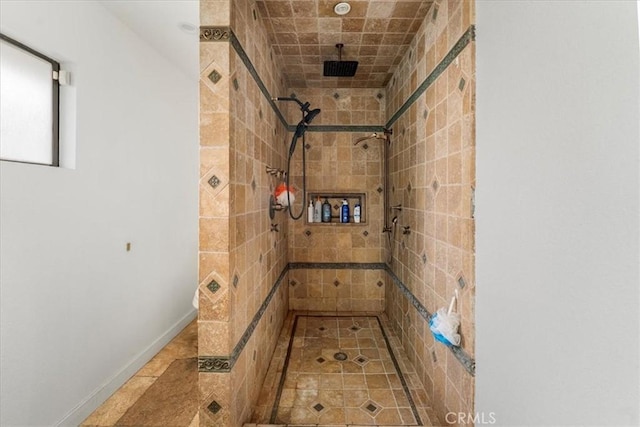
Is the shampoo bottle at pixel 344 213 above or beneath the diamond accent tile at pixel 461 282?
above

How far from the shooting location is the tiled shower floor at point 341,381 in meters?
1.62

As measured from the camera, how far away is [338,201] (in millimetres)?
3244

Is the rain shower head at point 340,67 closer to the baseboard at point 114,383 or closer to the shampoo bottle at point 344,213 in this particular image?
the shampoo bottle at point 344,213

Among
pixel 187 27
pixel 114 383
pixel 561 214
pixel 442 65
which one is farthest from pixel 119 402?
pixel 442 65

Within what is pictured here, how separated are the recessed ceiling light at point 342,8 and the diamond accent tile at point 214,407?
2.43 metres

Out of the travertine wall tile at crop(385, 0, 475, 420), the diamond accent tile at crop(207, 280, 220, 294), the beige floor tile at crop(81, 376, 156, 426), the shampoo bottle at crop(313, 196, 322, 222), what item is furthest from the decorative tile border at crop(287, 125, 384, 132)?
the beige floor tile at crop(81, 376, 156, 426)

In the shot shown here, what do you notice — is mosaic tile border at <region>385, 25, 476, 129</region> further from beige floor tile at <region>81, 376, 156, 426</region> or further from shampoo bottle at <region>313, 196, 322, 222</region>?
beige floor tile at <region>81, 376, 156, 426</region>

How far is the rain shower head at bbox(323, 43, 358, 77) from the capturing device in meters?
2.37

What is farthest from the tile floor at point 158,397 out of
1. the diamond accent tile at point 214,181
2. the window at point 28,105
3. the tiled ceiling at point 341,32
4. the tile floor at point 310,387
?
the tiled ceiling at point 341,32

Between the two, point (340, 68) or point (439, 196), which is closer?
point (439, 196)

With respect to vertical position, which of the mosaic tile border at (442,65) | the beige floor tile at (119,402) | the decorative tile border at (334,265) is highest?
the mosaic tile border at (442,65)

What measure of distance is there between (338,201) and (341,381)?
1888mm

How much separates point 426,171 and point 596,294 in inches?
51.1

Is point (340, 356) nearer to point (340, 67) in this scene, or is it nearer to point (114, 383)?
point (114, 383)
